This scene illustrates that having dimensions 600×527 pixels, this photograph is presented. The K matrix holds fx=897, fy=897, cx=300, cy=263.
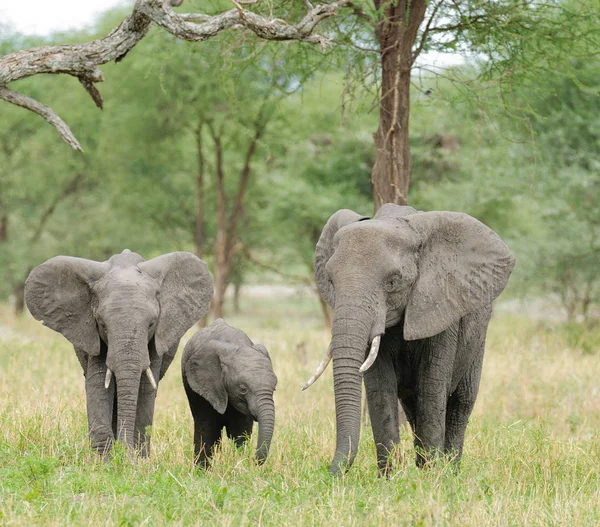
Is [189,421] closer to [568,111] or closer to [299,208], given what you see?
[568,111]

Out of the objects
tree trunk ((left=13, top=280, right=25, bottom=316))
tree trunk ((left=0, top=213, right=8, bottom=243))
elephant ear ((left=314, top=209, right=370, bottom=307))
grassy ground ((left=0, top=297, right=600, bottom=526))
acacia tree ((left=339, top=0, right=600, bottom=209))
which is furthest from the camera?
tree trunk ((left=0, top=213, right=8, bottom=243))

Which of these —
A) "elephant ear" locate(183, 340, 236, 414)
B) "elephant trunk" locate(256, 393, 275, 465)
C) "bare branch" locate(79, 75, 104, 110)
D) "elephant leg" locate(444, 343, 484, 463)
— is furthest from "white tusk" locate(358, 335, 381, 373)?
"bare branch" locate(79, 75, 104, 110)

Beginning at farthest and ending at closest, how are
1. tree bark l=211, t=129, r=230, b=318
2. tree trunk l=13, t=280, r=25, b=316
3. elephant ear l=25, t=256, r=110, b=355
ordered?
tree trunk l=13, t=280, r=25, b=316
tree bark l=211, t=129, r=230, b=318
elephant ear l=25, t=256, r=110, b=355

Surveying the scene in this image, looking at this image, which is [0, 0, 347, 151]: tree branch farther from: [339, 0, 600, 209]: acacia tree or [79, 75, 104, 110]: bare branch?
[339, 0, 600, 209]: acacia tree

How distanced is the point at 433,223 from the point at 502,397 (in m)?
6.00

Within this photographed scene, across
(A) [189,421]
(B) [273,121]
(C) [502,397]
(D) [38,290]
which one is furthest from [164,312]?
(B) [273,121]

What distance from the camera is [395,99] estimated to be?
9398mm

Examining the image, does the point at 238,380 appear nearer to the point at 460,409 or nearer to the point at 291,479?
the point at 291,479

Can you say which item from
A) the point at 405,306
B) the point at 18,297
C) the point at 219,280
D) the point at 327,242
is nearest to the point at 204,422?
the point at 327,242

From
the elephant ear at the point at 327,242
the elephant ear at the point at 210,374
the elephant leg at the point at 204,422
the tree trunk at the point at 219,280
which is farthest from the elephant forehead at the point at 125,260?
the tree trunk at the point at 219,280

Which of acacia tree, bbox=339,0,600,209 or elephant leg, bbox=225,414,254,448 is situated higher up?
acacia tree, bbox=339,0,600,209

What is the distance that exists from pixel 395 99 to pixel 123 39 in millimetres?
2863

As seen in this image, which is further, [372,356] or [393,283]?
[393,283]

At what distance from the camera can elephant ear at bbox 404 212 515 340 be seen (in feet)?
21.1
